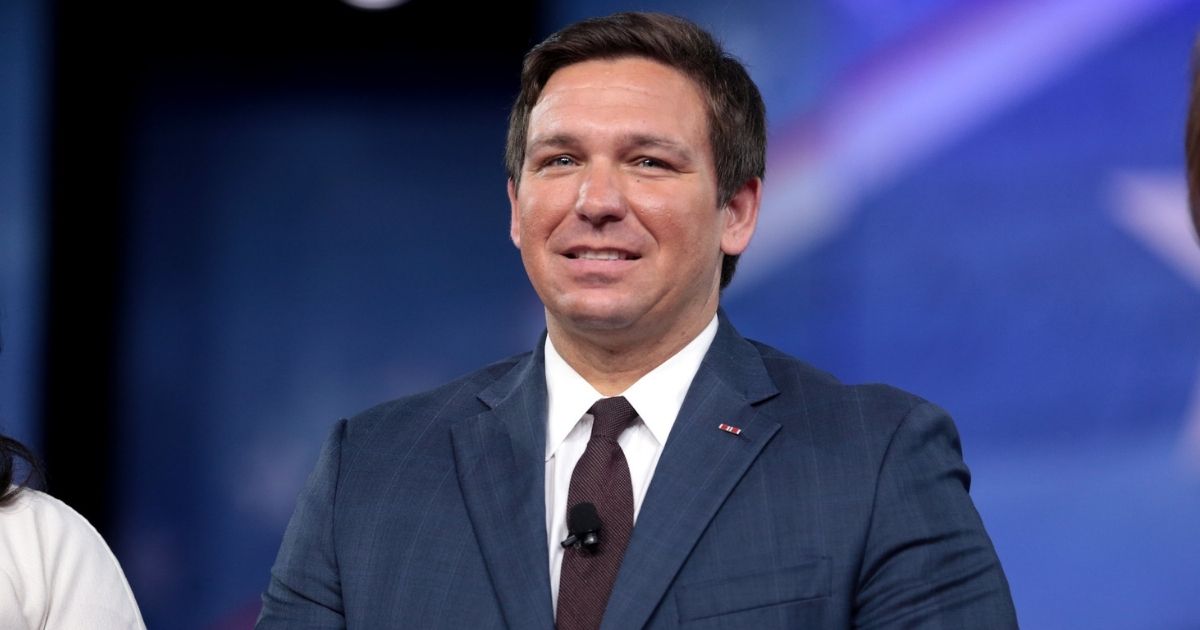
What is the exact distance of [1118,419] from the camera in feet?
11.1

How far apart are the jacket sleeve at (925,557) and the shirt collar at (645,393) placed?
35cm

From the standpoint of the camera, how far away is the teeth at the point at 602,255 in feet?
7.42

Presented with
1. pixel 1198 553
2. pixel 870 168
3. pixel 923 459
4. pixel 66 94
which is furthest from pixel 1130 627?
pixel 66 94

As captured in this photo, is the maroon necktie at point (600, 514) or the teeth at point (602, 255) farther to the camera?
the teeth at point (602, 255)

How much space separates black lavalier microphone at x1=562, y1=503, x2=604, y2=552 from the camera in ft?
6.97

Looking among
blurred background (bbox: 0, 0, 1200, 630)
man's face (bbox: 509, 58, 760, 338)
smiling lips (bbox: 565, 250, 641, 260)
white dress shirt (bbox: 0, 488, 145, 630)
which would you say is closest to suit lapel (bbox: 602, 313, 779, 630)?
man's face (bbox: 509, 58, 760, 338)

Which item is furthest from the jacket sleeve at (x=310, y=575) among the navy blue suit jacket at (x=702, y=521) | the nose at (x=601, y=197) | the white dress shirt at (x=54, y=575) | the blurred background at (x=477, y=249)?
the blurred background at (x=477, y=249)

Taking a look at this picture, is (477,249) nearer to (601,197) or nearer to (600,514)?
(601,197)

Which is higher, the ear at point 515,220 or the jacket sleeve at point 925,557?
the ear at point 515,220

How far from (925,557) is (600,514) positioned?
46 cm

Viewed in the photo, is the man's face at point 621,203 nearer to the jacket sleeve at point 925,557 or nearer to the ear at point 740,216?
the ear at point 740,216

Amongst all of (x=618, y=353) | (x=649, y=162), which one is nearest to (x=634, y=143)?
(x=649, y=162)

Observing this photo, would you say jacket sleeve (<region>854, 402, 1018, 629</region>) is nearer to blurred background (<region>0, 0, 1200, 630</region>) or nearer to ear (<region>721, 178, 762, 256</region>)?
ear (<region>721, 178, 762, 256</region>)

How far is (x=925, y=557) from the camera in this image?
81.2 inches
